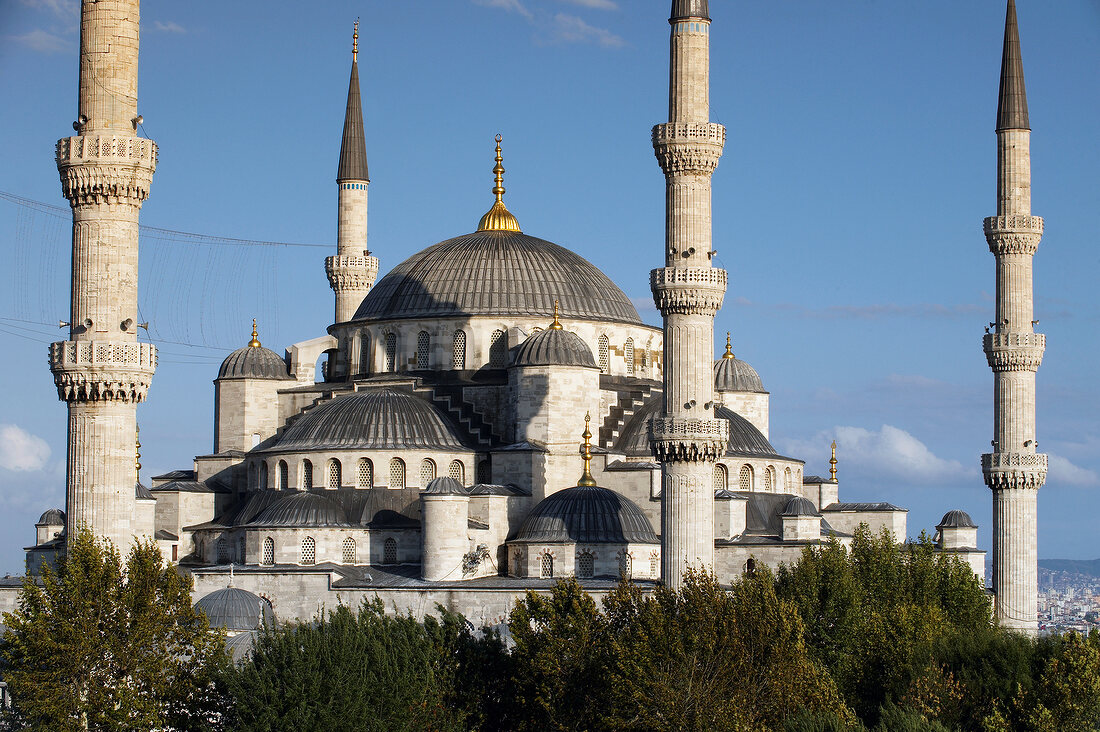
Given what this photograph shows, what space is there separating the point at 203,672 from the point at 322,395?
21.0 m

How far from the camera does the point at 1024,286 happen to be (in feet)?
139

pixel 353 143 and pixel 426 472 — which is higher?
pixel 353 143

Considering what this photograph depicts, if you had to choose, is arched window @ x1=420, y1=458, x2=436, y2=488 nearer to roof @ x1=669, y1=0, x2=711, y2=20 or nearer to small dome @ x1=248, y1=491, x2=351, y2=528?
small dome @ x1=248, y1=491, x2=351, y2=528

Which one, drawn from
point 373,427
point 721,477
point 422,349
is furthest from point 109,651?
point 422,349

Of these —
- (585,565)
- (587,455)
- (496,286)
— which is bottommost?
(585,565)

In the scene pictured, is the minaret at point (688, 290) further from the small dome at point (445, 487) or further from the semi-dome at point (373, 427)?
the semi-dome at point (373, 427)

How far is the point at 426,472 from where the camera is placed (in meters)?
43.2

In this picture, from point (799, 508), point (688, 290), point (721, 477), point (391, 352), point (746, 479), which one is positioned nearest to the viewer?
point (688, 290)

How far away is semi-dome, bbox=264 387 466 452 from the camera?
4306 centimetres

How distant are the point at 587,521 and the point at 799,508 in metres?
4.56

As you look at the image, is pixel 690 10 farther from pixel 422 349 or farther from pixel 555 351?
pixel 422 349

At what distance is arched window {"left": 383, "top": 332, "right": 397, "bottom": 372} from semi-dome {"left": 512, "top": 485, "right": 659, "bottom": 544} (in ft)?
28.4

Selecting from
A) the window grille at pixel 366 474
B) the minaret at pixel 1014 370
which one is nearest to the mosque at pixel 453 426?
the window grille at pixel 366 474

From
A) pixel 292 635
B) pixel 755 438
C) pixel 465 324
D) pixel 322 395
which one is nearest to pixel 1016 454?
pixel 755 438
